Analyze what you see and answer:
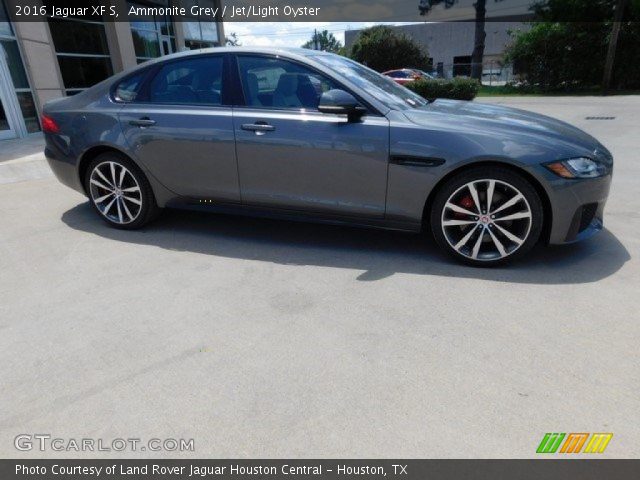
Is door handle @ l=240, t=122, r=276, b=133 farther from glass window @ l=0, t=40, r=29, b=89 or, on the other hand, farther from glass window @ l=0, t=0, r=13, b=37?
glass window @ l=0, t=0, r=13, b=37

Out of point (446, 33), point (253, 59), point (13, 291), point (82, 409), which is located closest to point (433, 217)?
point (253, 59)

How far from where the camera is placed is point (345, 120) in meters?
3.36

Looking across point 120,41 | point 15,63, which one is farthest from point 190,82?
point 120,41

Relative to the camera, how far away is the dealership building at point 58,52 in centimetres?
988

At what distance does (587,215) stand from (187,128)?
10.2 feet

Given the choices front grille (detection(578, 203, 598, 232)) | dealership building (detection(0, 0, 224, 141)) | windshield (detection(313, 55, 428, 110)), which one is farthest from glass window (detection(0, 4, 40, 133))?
front grille (detection(578, 203, 598, 232))

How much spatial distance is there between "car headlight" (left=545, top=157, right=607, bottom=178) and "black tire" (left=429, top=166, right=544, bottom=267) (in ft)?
0.64

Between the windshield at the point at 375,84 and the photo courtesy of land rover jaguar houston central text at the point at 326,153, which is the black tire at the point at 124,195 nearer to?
the photo courtesy of land rover jaguar houston central text at the point at 326,153

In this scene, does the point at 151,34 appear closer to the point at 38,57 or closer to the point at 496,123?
the point at 38,57

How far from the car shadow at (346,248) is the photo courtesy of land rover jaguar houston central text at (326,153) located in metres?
0.18

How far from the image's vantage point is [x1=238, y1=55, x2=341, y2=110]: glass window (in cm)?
353

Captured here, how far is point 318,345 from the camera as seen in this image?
2.49 m

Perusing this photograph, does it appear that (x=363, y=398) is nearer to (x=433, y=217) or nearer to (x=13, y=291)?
(x=433, y=217)
